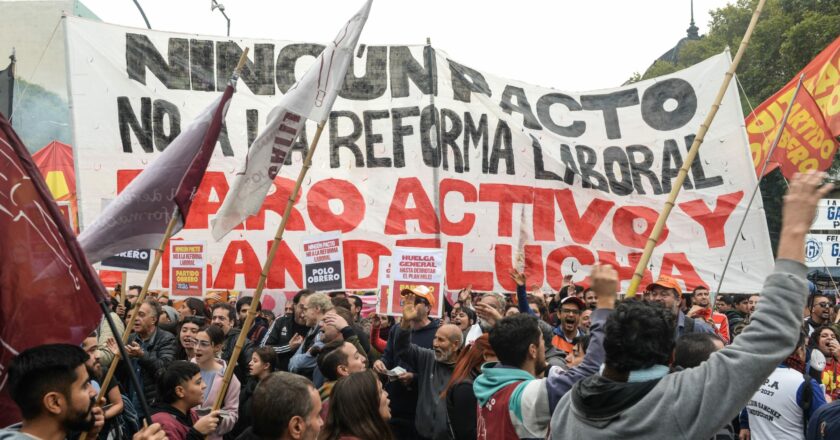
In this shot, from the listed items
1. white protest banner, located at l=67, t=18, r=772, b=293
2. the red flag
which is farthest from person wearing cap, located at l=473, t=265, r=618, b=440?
the red flag

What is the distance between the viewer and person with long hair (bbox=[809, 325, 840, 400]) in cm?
724

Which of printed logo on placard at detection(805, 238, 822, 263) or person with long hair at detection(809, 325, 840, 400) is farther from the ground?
printed logo on placard at detection(805, 238, 822, 263)

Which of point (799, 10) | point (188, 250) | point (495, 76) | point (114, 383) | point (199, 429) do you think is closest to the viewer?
point (199, 429)

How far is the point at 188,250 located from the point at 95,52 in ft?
9.19

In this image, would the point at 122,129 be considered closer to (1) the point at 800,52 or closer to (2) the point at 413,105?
(2) the point at 413,105

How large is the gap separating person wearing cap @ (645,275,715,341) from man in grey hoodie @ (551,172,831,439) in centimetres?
444

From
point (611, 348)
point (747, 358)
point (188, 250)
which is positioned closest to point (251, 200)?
point (611, 348)

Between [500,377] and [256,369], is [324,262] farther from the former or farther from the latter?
[500,377]

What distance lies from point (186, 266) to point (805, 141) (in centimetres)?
804

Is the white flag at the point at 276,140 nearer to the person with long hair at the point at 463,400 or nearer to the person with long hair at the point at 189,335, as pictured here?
the person with long hair at the point at 463,400

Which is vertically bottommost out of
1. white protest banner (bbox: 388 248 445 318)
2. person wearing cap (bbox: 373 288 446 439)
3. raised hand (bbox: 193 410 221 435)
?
person wearing cap (bbox: 373 288 446 439)

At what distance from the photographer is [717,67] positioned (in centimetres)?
1096

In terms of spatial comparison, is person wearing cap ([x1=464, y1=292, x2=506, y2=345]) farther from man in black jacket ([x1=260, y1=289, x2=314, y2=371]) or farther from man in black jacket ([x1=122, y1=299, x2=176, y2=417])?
man in black jacket ([x1=122, y1=299, x2=176, y2=417])

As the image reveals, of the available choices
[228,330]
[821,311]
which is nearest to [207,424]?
[228,330]
